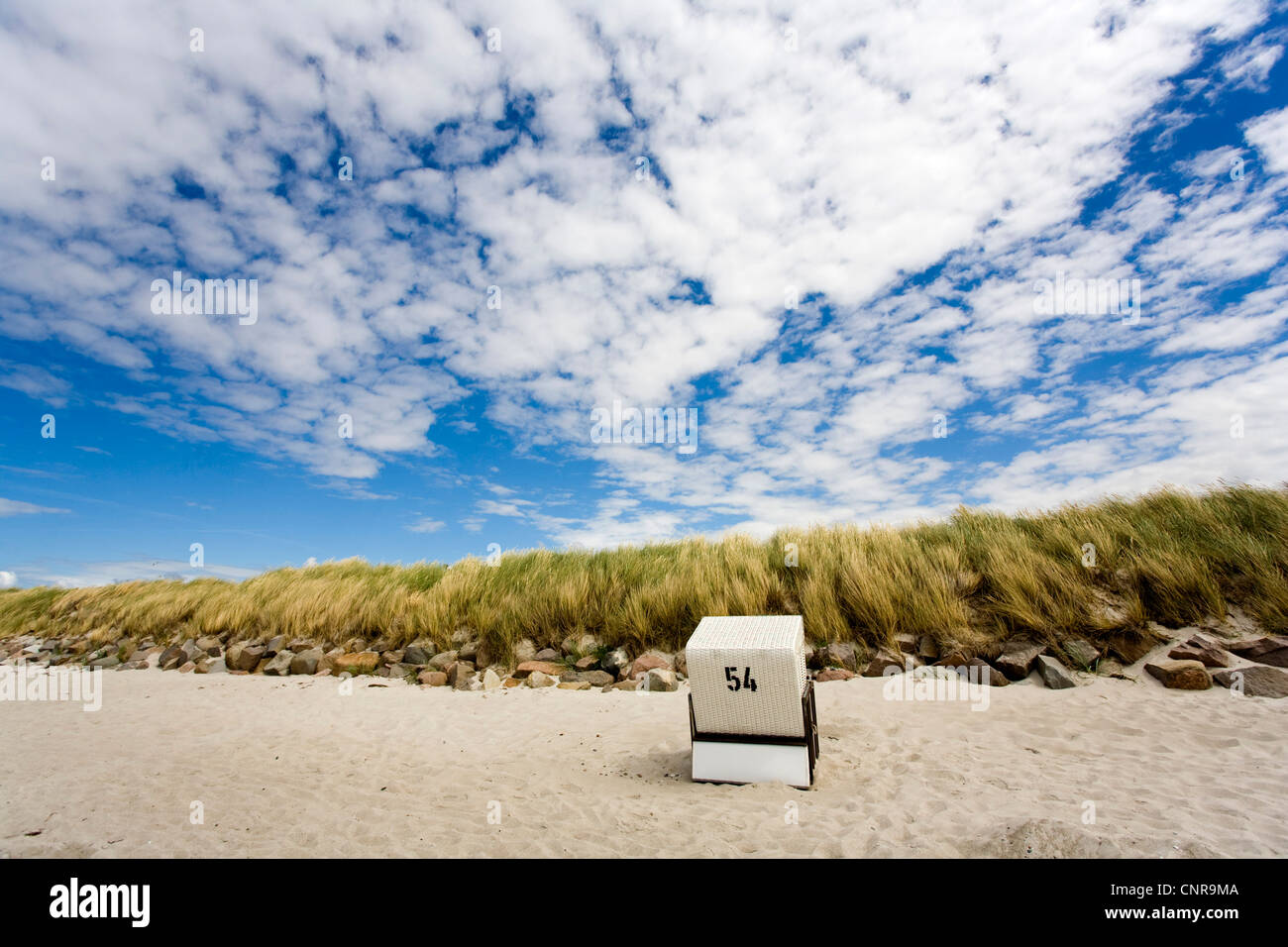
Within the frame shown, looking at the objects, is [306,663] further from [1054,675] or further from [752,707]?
[1054,675]

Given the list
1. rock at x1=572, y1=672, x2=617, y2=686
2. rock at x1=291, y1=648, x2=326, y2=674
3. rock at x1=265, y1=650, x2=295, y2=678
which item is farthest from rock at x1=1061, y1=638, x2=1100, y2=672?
rock at x1=265, y1=650, x2=295, y2=678

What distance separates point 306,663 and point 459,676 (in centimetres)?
349

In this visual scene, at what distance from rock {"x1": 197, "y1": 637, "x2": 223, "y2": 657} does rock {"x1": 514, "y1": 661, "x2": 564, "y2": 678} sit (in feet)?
25.6

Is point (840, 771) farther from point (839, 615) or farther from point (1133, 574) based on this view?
point (1133, 574)

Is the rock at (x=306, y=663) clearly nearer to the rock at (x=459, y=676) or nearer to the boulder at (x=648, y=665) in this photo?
the rock at (x=459, y=676)

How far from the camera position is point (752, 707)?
5.01 metres

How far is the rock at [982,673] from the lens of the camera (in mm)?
7359

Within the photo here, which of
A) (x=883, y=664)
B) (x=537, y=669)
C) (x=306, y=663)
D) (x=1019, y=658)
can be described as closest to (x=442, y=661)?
(x=537, y=669)

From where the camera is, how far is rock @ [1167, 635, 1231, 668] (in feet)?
21.7

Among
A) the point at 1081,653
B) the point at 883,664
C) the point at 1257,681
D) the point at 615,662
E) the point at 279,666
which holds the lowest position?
the point at 279,666

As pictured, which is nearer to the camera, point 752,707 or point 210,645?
point 752,707
